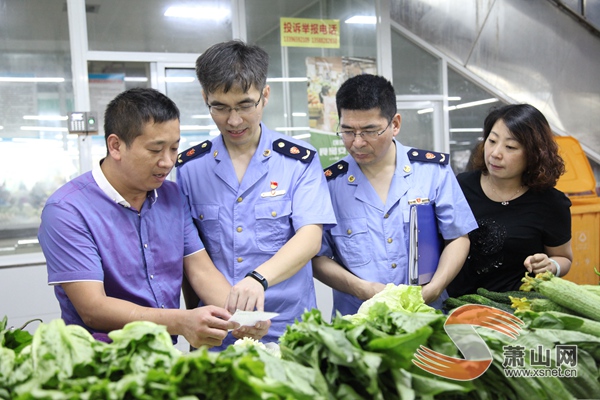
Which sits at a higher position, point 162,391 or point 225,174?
point 225,174

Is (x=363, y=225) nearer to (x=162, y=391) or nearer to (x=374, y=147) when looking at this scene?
(x=374, y=147)

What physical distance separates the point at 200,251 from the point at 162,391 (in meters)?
1.07

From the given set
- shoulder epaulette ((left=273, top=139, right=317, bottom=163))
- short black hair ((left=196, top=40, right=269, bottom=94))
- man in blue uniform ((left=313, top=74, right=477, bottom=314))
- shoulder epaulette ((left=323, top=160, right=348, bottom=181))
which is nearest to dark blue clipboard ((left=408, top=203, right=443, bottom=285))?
man in blue uniform ((left=313, top=74, right=477, bottom=314))


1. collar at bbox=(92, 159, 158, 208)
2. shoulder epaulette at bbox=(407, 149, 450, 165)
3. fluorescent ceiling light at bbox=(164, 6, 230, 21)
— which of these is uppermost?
Result: fluorescent ceiling light at bbox=(164, 6, 230, 21)

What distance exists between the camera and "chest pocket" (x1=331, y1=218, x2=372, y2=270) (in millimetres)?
2258

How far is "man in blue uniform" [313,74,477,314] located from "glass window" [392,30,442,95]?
355 centimetres

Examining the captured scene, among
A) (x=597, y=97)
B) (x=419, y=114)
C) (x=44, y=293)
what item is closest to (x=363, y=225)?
(x=44, y=293)

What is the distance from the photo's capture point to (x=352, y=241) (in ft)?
7.48

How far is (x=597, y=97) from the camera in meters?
6.29

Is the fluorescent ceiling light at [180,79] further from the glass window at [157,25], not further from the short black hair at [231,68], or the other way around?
the short black hair at [231,68]

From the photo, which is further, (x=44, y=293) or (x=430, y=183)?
(x=44, y=293)

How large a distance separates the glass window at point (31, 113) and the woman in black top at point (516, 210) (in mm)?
3224

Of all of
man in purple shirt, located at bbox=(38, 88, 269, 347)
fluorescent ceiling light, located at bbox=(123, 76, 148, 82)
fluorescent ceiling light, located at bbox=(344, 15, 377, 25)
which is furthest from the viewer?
fluorescent ceiling light, located at bbox=(344, 15, 377, 25)

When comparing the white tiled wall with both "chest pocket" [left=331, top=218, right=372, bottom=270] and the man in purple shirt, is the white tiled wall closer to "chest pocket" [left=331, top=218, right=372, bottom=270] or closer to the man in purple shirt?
"chest pocket" [left=331, top=218, right=372, bottom=270]
